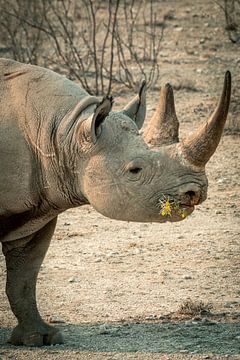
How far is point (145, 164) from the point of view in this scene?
21.0 feet

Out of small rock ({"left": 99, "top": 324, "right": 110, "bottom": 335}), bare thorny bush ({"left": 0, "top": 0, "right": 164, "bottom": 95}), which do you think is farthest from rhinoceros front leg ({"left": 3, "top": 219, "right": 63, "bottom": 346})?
bare thorny bush ({"left": 0, "top": 0, "right": 164, "bottom": 95})

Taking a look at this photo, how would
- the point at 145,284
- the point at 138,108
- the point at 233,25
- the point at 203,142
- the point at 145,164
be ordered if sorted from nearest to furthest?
the point at 203,142, the point at 145,164, the point at 138,108, the point at 145,284, the point at 233,25

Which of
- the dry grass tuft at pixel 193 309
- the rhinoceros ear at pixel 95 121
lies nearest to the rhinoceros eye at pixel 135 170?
the rhinoceros ear at pixel 95 121

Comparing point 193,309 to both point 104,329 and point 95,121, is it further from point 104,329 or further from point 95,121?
point 95,121

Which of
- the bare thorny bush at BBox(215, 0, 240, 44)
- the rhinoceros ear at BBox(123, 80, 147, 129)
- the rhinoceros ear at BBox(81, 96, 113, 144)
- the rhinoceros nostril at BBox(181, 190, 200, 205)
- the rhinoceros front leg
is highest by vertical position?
the rhinoceros ear at BBox(81, 96, 113, 144)

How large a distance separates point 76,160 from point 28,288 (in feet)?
3.58

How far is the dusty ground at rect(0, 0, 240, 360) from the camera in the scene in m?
7.11

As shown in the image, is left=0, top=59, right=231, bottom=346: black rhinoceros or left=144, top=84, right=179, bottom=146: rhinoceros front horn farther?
left=144, top=84, right=179, bottom=146: rhinoceros front horn

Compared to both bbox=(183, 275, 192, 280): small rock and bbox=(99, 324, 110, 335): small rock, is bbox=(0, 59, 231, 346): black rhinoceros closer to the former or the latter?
bbox=(99, 324, 110, 335): small rock

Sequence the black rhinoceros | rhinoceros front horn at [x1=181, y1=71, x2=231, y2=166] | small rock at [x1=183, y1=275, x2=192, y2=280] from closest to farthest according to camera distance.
Answer: rhinoceros front horn at [x1=181, y1=71, x2=231, y2=166] < the black rhinoceros < small rock at [x1=183, y1=275, x2=192, y2=280]

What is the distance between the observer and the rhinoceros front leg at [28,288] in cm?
720

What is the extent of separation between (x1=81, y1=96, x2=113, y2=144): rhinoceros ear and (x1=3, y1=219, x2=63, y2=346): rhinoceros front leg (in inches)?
34.6

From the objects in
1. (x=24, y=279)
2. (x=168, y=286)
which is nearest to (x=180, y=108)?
(x=168, y=286)

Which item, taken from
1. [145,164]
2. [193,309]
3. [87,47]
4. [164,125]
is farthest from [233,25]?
[145,164]
